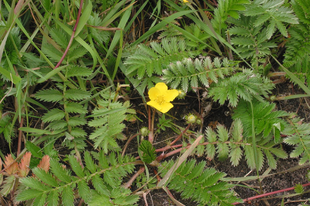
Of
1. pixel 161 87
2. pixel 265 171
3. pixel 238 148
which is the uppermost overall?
pixel 161 87

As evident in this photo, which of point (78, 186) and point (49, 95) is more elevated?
point (49, 95)

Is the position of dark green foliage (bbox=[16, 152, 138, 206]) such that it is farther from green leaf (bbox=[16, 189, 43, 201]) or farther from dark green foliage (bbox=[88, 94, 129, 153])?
dark green foliage (bbox=[88, 94, 129, 153])

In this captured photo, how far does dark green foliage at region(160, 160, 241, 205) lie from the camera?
1.92m

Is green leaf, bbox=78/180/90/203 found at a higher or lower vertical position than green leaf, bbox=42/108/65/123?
lower

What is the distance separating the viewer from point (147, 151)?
2096mm

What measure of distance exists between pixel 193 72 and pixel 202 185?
35.8 inches

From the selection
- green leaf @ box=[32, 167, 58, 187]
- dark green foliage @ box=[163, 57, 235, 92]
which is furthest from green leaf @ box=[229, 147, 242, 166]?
green leaf @ box=[32, 167, 58, 187]

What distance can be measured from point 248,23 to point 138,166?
159 cm

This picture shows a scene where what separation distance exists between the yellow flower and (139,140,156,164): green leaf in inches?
13.1

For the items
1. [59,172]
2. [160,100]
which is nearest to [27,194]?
[59,172]

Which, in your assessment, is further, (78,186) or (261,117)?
(261,117)

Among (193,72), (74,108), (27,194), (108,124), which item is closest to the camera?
(27,194)

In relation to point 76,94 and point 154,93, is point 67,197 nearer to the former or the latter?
point 76,94

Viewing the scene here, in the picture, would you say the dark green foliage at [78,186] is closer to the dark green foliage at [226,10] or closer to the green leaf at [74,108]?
the green leaf at [74,108]
